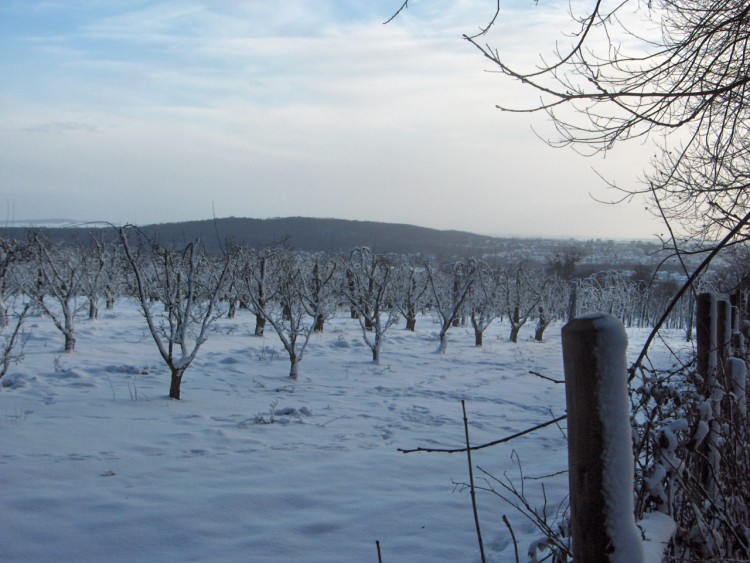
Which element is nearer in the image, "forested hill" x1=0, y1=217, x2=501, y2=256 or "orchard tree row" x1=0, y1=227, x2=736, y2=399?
"orchard tree row" x1=0, y1=227, x2=736, y2=399

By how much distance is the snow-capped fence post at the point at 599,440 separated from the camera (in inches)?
33.6

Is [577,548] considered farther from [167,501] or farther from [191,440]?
[191,440]

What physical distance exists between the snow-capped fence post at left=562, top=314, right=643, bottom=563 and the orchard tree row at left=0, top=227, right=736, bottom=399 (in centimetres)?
810

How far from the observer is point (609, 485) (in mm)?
882

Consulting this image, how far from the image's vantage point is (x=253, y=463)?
18.1 feet

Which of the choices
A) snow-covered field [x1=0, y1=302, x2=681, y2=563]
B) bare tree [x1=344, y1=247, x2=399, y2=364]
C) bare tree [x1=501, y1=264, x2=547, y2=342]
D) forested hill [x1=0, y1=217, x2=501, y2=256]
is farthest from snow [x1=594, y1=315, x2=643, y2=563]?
forested hill [x1=0, y1=217, x2=501, y2=256]

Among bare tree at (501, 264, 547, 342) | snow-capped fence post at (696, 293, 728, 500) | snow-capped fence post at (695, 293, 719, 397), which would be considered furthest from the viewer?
bare tree at (501, 264, 547, 342)

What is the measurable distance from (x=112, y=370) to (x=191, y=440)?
16.7 ft

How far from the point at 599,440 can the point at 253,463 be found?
16.6 feet

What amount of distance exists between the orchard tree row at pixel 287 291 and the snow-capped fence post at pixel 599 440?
319 inches

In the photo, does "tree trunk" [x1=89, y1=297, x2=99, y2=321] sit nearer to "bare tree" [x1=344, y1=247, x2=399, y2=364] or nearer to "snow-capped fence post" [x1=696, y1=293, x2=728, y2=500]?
"bare tree" [x1=344, y1=247, x2=399, y2=364]

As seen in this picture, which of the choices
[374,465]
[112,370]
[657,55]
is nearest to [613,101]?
[657,55]

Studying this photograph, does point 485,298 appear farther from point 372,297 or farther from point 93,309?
point 93,309

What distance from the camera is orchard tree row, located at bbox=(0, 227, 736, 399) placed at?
12.7m
